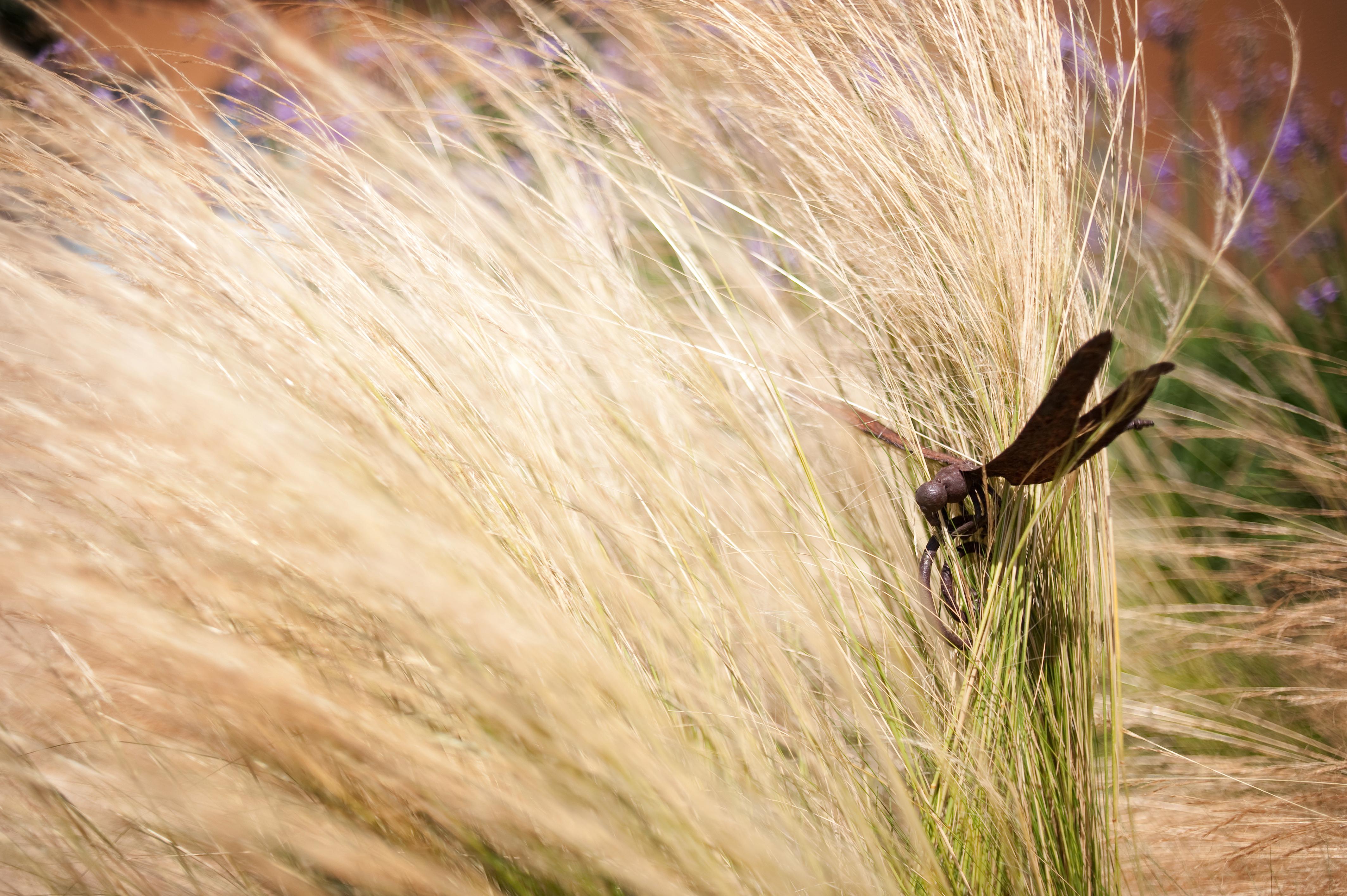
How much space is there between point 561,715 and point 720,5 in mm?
574

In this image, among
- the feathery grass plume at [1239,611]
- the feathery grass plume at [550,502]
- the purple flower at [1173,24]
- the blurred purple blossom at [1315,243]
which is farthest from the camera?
the blurred purple blossom at [1315,243]

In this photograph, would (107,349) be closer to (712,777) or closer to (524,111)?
(712,777)

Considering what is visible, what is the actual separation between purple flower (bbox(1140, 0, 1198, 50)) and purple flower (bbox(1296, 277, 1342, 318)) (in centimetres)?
50

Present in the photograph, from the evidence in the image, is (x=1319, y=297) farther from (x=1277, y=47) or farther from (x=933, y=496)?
(x=933, y=496)

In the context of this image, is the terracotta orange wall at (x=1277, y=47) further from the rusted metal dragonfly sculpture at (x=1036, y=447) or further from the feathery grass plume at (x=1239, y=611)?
the rusted metal dragonfly sculpture at (x=1036, y=447)

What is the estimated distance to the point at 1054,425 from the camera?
42cm

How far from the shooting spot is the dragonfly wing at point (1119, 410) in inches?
16.0

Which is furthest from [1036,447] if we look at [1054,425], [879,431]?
[879,431]

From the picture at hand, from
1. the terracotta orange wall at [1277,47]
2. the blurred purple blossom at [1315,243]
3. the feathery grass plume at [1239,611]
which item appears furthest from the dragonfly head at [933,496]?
the blurred purple blossom at [1315,243]

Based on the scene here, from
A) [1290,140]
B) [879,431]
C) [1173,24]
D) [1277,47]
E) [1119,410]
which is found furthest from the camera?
[1277,47]

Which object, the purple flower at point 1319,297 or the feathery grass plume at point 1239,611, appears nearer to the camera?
the feathery grass plume at point 1239,611

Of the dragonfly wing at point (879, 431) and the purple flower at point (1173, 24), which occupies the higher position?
the purple flower at point (1173, 24)

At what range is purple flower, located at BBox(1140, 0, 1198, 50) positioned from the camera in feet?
3.95

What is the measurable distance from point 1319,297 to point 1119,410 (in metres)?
1.22
